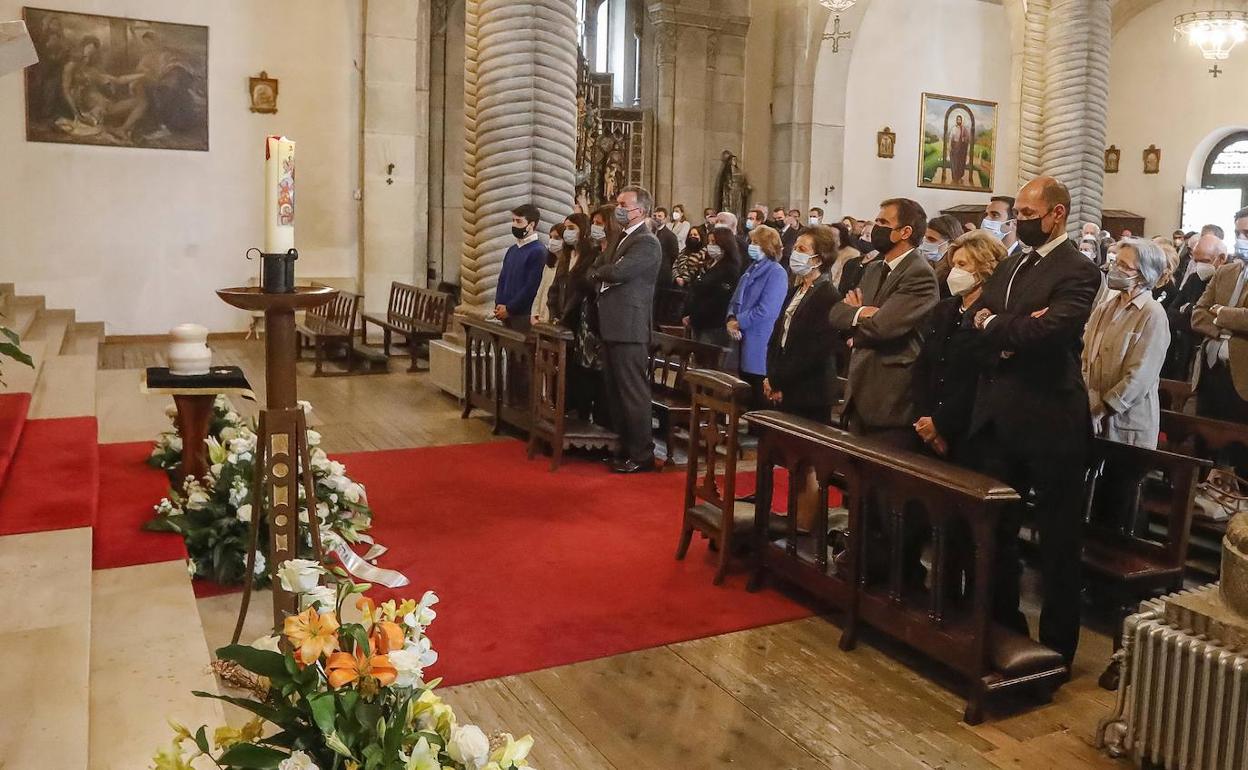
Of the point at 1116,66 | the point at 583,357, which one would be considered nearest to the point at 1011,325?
the point at 583,357

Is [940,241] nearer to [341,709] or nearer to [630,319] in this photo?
[630,319]

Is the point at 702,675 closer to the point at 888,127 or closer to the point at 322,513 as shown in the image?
the point at 322,513

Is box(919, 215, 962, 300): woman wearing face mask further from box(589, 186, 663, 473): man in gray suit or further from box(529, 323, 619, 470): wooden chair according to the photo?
box(529, 323, 619, 470): wooden chair

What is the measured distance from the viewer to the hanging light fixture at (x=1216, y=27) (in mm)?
16297

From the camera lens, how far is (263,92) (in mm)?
11922

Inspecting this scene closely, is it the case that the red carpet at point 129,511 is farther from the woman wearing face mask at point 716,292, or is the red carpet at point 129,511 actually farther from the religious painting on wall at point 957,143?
the religious painting on wall at point 957,143

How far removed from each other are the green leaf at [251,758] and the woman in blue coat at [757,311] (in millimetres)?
5594

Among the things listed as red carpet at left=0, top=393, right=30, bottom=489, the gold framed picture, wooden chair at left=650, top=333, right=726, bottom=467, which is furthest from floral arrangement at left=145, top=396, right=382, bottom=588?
the gold framed picture

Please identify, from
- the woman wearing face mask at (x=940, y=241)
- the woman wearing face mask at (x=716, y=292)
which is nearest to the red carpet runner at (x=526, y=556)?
the woman wearing face mask at (x=940, y=241)

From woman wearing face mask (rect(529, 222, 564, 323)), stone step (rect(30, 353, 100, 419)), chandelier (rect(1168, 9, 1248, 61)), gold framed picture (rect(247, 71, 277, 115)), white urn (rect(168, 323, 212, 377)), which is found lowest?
stone step (rect(30, 353, 100, 419))

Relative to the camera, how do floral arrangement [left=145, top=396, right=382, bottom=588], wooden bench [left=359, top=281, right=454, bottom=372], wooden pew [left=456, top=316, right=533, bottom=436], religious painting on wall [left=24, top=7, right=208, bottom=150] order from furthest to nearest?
religious painting on wall [left=24, top=7, right=208, bottom=150] < wooden bench [left=359, top=281, right=454, bottom=372] < wooden pew [left=456, top=316, right=533, bottom=436] < floral arrangement [left=145, top=396, right=382, bottom=588]

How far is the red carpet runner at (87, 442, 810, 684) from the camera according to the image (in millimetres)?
3928

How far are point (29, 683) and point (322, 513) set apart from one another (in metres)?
2.11

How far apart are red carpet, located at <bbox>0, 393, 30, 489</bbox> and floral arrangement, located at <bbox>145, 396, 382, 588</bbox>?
1.73 ft
